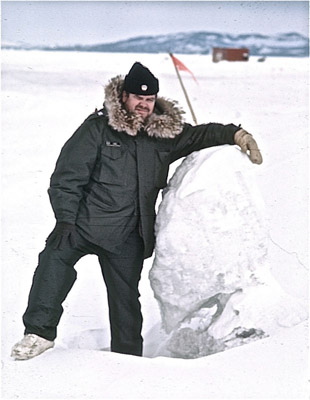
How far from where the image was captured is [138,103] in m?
2.79

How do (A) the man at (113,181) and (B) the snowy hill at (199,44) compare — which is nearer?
(A) the man at (113,181)

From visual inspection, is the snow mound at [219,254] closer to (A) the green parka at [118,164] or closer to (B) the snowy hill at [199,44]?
(A) the green parka at [118,164]

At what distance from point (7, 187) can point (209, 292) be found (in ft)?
3.86

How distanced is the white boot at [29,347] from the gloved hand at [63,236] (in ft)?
1.07

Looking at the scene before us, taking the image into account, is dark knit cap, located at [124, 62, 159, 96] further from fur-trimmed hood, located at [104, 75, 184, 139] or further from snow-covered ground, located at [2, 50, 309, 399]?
snow-covered ground, located at [2, 50, 309, 399]

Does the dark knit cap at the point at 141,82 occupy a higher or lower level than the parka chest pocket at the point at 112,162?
higher

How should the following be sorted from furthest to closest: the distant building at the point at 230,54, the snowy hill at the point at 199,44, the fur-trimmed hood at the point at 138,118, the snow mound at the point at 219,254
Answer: the distant building at the point at 230,54, the snowy hill at the point at 199,44, the snow mound at the point at 219,254, the fur-trimmed hood at the point at 138,118

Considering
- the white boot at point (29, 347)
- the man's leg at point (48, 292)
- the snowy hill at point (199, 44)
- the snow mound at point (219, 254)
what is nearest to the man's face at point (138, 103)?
the snow mound at point (219, 254)

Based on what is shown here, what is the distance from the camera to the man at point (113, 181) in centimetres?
276

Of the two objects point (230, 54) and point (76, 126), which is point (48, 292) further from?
point (230, 54)

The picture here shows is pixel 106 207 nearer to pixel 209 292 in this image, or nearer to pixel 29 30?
pixel 209 292

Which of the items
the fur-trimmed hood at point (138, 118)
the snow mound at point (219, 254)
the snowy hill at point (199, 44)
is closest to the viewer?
the fur-trimmed hood at point (138, 118)

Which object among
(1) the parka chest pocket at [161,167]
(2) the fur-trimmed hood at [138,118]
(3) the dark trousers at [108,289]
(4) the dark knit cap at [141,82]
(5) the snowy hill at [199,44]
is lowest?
(3) the dark trousers at [108,289]

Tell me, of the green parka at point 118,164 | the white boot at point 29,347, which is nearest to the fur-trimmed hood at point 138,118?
the green parka at point 118,164
